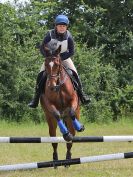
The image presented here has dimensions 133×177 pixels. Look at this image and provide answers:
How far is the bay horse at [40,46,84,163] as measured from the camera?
23.8 ft

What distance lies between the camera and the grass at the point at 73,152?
755 centimetres

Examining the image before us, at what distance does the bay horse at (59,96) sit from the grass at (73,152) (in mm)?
706

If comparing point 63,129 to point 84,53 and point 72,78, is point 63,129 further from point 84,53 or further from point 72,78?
point 84,53

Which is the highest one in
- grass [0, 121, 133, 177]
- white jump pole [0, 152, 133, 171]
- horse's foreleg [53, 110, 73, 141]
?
horse's foreleg [53, 110, 73, 141]

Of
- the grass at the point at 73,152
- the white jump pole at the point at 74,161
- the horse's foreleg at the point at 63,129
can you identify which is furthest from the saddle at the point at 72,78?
the white jump pole at the point at 74,161

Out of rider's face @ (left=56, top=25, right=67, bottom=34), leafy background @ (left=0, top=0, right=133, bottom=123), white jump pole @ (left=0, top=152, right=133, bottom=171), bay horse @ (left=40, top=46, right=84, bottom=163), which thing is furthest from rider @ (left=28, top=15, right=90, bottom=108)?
leafy background @ (left=0, top=0, right=133, bottom=123)

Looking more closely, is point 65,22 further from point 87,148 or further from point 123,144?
point 123,144

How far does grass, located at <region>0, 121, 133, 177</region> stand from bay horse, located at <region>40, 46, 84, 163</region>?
2.31ft

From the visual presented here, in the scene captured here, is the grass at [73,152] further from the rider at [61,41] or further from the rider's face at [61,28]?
the rider's face at [61,28]

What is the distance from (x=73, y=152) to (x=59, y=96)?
11.4 ft

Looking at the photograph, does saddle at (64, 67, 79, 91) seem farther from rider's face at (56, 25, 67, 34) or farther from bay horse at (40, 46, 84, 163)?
rider's face at (56, 25, 67, 34)

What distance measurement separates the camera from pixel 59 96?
25.3 ft

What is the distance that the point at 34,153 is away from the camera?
1063cm

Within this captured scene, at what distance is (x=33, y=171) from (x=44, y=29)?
44.8 feet
